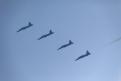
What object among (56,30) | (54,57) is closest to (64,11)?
(56,30)

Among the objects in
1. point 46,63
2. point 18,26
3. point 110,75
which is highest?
point 18,26

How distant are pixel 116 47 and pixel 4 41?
64cm

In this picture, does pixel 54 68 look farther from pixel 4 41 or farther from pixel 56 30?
pixel 4 41

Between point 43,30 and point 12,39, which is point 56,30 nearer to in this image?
point 43,30

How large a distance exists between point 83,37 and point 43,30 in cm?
24

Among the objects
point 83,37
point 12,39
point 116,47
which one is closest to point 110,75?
point 116,47

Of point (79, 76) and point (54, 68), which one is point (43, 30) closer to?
point (54, 68)

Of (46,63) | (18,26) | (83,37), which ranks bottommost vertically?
(46,63)

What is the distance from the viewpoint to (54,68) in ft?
4.54

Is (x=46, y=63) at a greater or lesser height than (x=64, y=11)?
lesser

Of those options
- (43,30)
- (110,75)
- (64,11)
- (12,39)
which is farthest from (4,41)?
(110,75)

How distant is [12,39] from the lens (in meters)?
1.39

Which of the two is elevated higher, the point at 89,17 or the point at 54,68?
the point at 89,17

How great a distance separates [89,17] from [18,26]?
42cm
